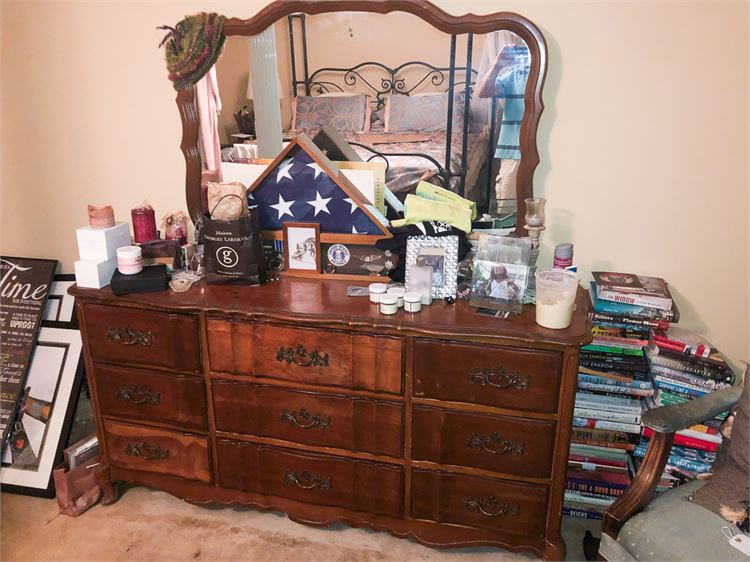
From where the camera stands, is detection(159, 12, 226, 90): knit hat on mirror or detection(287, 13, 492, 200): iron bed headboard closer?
detection(287, 13, 492, 200): iron bed headboard

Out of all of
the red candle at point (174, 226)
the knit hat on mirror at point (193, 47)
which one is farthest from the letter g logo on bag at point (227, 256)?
the knit hat on mirror at point (193, 47)

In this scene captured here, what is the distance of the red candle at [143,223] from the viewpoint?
2082mm

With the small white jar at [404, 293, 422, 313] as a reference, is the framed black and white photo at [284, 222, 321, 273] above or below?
above

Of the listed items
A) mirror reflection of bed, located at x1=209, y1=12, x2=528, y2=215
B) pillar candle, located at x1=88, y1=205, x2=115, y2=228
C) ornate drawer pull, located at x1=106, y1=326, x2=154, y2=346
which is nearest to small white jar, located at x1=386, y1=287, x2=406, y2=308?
mirror reflection of bed, located at x1=209, y1=12, x2=528, y2=215

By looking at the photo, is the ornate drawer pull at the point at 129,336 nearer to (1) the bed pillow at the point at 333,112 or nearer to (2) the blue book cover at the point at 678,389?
(1) the bed pillow at the point at 333,112

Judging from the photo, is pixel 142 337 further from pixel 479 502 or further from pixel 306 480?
pixel 479 502

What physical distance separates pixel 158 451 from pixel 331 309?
2.94 feet

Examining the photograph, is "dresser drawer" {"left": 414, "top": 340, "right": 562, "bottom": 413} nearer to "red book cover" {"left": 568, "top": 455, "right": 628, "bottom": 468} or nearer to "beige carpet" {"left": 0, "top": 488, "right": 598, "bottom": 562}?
"red book cover" {"left": 568, "top": 455, "right": 628, "bottom": 468}

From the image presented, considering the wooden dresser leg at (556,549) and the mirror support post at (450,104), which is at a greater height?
the mirror support post at (450,104)

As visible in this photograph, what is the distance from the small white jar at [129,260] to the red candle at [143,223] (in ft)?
0.58

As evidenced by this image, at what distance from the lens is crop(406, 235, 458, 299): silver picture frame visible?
6.00 ft

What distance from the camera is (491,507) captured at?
5.99ft

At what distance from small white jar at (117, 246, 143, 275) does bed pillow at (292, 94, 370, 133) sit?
708mm

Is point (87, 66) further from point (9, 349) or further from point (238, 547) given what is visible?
point (238, 547)
